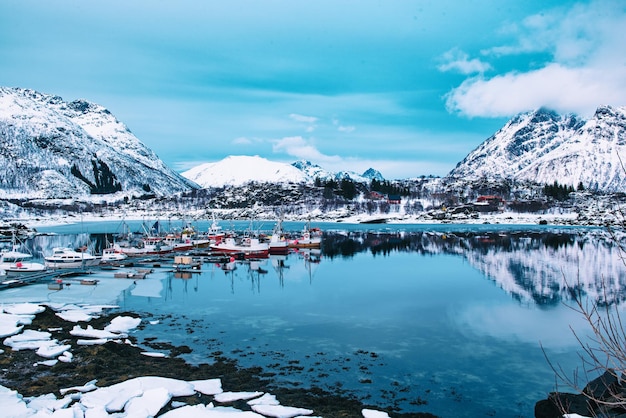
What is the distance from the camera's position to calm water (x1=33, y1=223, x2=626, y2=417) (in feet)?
73.7

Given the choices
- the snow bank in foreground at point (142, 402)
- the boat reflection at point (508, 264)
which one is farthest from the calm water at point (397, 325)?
the snow bank in foreground at point (142, 402)

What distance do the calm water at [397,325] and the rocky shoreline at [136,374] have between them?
1.14 meters

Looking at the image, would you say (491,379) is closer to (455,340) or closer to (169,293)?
(455,340)

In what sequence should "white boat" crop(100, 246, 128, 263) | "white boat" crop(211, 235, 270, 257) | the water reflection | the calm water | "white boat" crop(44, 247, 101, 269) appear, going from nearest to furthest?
the calm water < the water reflection < "white boat" crop(44, 247, 101, 269) < "white boat" crop(100, 246, 128, 263) < "white boat" crop(211, 235, 270, 257)

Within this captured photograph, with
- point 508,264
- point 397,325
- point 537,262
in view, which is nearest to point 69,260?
point 397,325

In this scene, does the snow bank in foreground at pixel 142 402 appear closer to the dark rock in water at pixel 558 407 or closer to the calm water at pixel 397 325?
the calm water at pixel 397 325

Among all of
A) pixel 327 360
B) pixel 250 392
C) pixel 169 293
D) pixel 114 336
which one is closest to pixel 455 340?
pixel 327 360

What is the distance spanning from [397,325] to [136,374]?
18.9 meters

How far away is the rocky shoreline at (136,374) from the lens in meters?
19.5

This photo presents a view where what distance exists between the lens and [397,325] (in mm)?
34031

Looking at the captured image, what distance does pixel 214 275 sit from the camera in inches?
2425

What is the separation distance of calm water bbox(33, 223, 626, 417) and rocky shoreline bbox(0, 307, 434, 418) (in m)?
1.14

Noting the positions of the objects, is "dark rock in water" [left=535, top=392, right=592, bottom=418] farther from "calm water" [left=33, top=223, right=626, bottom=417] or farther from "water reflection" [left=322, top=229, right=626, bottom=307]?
"water reflection" [left=322, top=229, right=626, bottom=307]

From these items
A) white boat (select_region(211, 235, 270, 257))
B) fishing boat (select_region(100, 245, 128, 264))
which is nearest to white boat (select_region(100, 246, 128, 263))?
fishing boat (select_region(100, 245, 128, 264))
